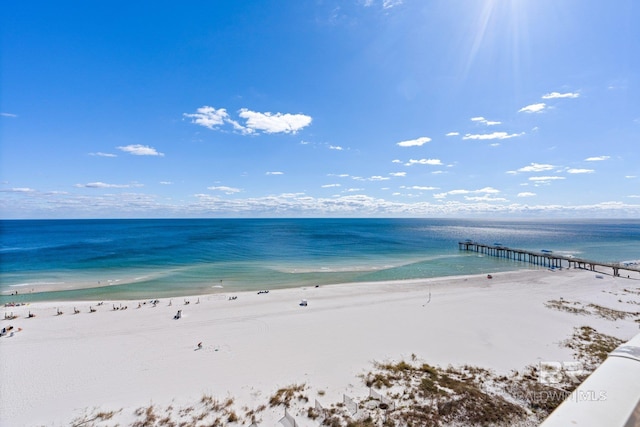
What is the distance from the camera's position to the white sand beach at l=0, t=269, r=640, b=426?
11.3 metres

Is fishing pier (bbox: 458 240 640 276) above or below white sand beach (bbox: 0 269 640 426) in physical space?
above

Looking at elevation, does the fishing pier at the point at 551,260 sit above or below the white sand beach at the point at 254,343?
above

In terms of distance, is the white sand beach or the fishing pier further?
the fishing pier

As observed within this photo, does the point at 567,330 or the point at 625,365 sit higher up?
the point at 625,365

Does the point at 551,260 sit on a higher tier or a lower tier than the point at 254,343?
higher

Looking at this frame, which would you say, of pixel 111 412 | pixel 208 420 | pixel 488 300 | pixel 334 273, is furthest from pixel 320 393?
pixel 334 273

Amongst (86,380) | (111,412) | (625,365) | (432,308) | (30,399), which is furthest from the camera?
(432,308)

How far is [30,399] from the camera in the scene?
37.7 feet

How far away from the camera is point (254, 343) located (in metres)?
Result: 15.8

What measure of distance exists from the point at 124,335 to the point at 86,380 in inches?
194

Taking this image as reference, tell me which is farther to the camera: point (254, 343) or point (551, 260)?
point (551, 260)

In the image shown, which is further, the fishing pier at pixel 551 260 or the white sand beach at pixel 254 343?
the fishing pier at pixel 551 260

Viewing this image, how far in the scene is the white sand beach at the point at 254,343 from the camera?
11305 mm

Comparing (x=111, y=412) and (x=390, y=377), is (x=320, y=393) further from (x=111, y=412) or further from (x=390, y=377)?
(x=111, y=412)
